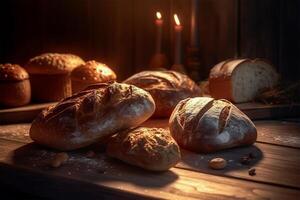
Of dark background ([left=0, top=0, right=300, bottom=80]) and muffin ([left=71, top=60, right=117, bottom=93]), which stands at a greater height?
dark background ([left=0, top=0, right=300, bottom=80])

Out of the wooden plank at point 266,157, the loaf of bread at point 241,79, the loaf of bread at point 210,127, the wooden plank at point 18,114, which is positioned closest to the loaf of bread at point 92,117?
the loaf of bread at point 210,127

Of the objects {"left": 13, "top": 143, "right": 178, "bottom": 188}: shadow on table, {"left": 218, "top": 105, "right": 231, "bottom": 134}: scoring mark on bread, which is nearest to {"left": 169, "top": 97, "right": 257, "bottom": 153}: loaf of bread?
{"left": 218, "top": 105, "right": 231, "bottom": 134}: scoring mark on bread

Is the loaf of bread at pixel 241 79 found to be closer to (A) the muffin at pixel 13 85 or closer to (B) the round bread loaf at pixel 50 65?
(B) the round bread loaf at pixel 50 65

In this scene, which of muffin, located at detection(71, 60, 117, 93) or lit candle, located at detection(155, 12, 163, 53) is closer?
muffin, located at detection(71, 60, 117, 93)

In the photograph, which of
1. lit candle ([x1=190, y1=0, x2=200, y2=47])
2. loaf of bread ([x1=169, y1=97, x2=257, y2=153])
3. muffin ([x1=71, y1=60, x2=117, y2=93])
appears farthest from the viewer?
lit candle ([x1=190, y1=0, x2=200, y2=47])

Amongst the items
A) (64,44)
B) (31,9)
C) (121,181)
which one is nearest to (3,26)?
(31,9)

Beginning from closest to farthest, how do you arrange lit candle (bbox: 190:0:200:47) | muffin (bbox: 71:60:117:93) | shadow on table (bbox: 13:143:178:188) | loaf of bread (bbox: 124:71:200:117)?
shadow on table (bbox: 13:143:178:188), loaf of bread (bbox: 124:71:200:117), muffin (bbox: 71:60:117:93), lit candle (bbox: 190:0:200:47)

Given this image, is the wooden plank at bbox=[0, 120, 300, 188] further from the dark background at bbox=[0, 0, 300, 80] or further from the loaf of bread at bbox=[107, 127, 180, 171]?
the dark background at bbox=[0, 0, 300, 80]
